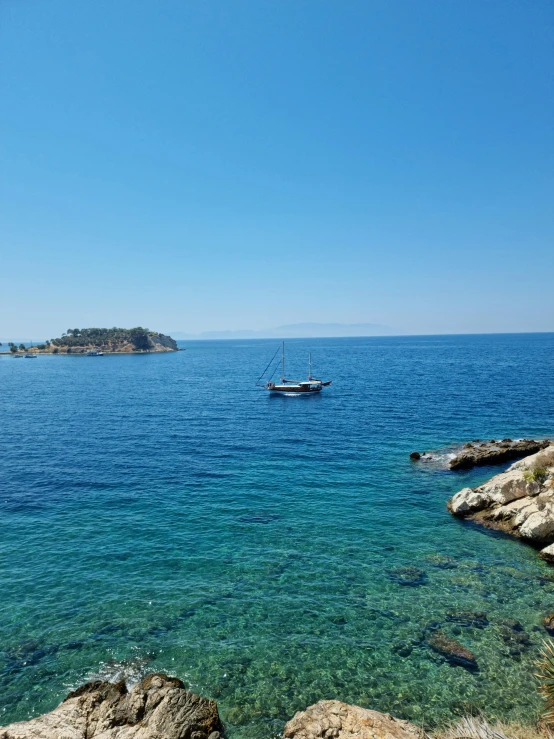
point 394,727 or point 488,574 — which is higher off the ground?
point 394,727

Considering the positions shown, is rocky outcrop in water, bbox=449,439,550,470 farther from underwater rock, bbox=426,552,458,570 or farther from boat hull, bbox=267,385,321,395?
boat hull, bbox=267,385,321,395

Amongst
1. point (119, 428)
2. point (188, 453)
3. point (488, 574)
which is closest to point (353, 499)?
point (488, 574)

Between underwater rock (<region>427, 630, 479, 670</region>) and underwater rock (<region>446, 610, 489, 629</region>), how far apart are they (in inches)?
57.2

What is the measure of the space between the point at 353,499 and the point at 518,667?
64.7 ft

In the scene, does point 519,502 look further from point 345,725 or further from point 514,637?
point 345,725

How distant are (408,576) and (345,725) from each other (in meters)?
13.5

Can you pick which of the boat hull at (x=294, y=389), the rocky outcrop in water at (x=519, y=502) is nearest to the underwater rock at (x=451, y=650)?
the rocky outcrop in water at (x=519, y=502)

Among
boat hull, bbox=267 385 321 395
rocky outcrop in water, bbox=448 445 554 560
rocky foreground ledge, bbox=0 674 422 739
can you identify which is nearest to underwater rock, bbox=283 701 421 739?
rocky foreground ledge, bbox=0 674 422 739

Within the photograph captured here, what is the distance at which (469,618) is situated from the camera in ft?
73.3

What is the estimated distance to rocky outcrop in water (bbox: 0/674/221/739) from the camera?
14453mm

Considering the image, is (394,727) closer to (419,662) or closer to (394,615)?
(419,662)

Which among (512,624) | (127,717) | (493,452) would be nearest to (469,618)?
(512,624)

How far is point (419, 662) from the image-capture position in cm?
1955

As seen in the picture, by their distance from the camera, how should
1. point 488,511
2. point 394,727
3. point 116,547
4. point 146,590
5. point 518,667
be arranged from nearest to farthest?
point 394,727 → point 518,667 → point 146,590 → point 116,547 → point 488,511
